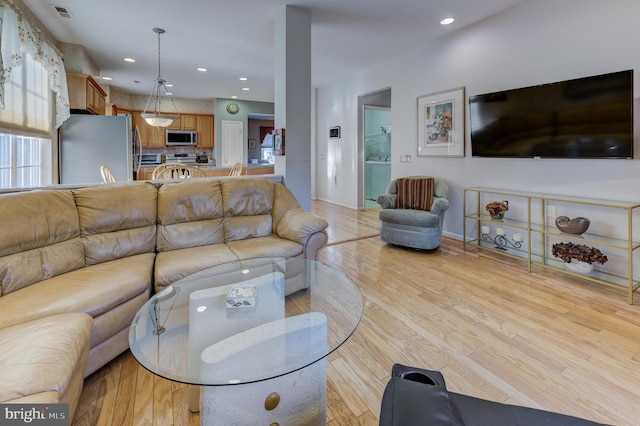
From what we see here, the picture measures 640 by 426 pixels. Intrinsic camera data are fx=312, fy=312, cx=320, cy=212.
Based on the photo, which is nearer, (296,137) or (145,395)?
(145,395)

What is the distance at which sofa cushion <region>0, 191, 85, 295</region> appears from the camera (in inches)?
70.8

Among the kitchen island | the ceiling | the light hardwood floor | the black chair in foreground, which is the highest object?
the ceiling

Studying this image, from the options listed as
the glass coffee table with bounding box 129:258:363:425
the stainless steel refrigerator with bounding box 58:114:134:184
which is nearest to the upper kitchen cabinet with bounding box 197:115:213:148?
the stainless steel refrigerator with bounding box 58:114:134:184

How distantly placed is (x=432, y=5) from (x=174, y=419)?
13.8ft

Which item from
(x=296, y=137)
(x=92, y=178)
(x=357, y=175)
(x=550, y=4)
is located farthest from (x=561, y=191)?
(x=92, y=178)

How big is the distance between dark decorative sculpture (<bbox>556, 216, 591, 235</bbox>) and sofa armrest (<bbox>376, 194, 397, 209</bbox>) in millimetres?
1782

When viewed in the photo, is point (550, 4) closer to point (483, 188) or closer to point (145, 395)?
point (483, 188)

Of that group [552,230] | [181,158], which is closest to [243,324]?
[552,230]

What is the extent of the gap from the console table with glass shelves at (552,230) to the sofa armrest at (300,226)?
6.95ft

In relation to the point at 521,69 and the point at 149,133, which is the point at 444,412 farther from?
the point at 149,133

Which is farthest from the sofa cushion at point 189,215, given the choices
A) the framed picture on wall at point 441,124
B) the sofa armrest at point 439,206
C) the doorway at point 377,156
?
the doorway at point 377,156

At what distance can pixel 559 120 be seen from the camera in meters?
3.03

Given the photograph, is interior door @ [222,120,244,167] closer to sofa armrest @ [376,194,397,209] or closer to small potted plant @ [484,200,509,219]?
sofa armrest @ [376,194,397,209]

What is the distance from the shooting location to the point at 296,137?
362cm
